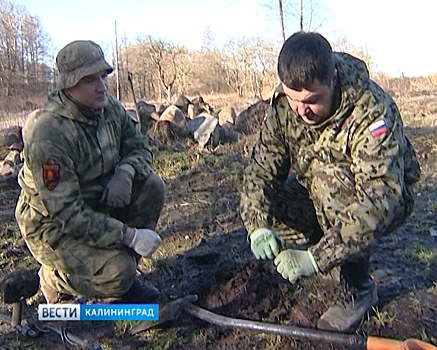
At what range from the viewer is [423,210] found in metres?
4.25

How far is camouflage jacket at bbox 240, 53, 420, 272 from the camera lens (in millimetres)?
2178

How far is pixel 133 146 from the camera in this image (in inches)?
128

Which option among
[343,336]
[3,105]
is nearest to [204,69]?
[3,105]

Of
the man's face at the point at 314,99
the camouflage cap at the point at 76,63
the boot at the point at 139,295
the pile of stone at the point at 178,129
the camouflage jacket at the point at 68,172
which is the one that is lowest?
the boot at the point at 139,295

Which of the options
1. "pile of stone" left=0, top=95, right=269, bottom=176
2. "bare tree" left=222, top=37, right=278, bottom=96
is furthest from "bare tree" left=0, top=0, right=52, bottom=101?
"pile of stone" left=0, top=95, right=269, bottom=176

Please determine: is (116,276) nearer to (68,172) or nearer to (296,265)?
(68,172)

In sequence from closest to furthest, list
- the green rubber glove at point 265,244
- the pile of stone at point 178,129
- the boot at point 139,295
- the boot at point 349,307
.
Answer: the green rubber glove at point 265,244, the boot at point 349,307, the boot at point 139,295, the pile of stone at point 178,129

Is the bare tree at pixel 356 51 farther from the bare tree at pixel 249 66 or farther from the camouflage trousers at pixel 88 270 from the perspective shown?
the camouflage trousers at pixel 88 270

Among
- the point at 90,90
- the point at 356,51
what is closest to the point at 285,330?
the point at 90,90

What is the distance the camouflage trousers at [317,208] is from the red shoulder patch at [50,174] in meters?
1.16

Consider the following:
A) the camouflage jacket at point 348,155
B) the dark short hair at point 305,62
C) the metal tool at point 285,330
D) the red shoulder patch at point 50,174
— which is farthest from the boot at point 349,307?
the red shoulder patch at point 50,174

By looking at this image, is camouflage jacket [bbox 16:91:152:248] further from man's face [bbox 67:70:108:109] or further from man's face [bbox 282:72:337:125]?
man's face [bbox 282:72:337:125]

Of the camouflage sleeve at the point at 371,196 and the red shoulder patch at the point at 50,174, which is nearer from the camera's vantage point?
the camouflage sleeve at the point at 371,196

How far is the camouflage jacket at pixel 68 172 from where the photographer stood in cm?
263
